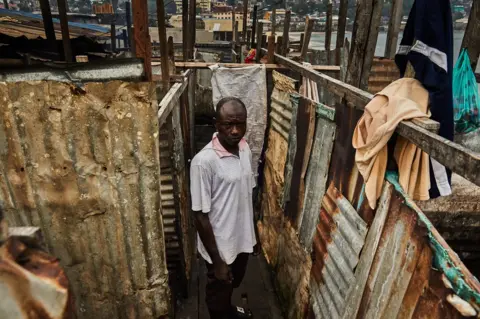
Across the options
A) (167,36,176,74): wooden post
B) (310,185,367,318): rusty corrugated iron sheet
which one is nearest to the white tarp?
(167,36,176,74): wooden post

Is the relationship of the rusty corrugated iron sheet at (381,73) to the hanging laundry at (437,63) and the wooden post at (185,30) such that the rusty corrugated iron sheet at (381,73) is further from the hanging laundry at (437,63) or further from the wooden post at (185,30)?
the hanging laundry at (437,63)

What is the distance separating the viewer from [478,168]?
1315 mm

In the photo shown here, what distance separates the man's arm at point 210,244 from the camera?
2.93m

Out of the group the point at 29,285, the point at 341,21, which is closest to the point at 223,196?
the point at 29,285

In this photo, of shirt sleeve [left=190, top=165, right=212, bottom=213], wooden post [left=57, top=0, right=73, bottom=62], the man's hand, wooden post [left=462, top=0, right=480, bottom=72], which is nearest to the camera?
shirt sleeve [left=190, top=165, right=212, bottom=213]

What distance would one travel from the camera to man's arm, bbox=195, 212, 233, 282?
9.61ft

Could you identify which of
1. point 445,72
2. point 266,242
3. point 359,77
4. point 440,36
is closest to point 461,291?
point 445,72

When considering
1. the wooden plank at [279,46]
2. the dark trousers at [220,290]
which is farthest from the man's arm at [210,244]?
the wooden plank at [279,46]

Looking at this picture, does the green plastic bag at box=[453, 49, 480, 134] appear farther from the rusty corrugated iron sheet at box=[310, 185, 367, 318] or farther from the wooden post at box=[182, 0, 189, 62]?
the wooden post at box=[182, 0, 189, 62]

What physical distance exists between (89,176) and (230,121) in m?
1.21

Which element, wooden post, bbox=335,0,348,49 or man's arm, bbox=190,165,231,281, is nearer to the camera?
man's arm, bbox=190,165,231,281

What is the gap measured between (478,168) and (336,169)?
4.28 feet

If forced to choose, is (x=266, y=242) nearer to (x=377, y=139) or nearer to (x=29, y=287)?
(x=377, y=139)

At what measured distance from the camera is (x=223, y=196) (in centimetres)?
296
